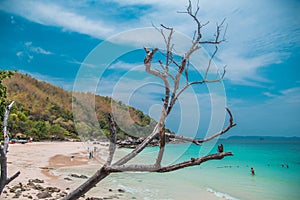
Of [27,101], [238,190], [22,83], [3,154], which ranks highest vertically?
[22,83]

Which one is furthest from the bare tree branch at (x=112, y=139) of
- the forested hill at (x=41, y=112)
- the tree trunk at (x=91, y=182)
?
the forested hill at (x=41, y=112)

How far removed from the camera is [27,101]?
6091cm

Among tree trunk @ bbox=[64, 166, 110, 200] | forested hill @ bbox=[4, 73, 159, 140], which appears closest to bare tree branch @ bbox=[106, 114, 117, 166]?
tree trunk @ bbox=[64, 166, 110, 200]

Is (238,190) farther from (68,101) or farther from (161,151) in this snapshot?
(68,101)

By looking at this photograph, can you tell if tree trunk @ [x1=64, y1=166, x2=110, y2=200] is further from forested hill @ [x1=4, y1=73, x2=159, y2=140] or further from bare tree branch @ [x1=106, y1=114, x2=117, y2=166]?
forested hill @ [x1=4, y1=73, x2=159, y2=140]

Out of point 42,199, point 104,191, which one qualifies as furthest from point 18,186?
point 104,191

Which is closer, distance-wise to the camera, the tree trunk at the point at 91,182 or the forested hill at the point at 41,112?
the tree trunk at the point at 91,182

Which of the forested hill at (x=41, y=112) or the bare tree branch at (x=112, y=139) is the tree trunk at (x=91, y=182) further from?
the forested hill at (x=41, y=112)

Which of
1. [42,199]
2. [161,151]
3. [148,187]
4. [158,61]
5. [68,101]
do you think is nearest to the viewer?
[161,151]

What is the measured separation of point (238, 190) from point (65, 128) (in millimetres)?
43230

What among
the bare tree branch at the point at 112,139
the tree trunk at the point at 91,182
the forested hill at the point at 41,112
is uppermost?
the forested hill at the point at 41,112

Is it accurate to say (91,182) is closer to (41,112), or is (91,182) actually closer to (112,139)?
(112,139)

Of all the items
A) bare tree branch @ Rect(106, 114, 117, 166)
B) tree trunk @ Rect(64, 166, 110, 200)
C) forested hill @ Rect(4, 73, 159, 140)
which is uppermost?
forested hill @ Rect(4, 73, 159, 140)

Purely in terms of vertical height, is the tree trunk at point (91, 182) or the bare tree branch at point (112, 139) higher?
the bare tree branch at point (112, 139)
